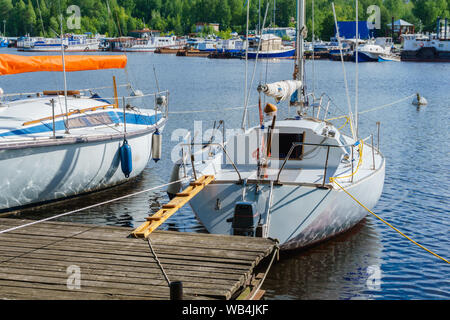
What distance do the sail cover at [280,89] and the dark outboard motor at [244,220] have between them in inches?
181

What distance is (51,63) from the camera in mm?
18078

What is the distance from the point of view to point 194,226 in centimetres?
1547

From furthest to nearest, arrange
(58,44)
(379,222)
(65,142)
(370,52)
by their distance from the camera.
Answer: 1. (58,44)
2. (370,52)
3. (379,222)
4. (65,142)

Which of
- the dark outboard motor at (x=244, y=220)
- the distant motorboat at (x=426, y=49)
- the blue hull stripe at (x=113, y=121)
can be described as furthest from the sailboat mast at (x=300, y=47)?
the distant motorboat at (x=426, y=49)

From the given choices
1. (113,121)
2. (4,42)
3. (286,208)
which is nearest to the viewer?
(286,208)

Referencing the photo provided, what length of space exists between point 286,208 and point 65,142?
672 cm

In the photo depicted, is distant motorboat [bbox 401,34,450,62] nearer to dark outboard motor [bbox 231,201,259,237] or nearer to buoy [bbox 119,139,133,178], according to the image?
buoy [bbox 119,139,133,178]

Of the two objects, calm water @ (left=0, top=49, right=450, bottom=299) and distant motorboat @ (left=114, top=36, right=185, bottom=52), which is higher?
distant motorboat @ (left=114, top=36, right=185, bottom=52)

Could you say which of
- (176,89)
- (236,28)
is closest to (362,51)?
(176,89)

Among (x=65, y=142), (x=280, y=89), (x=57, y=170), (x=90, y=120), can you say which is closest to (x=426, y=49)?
(x=280, y=89)

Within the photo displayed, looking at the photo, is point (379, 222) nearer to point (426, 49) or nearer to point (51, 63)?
point (51, 63)

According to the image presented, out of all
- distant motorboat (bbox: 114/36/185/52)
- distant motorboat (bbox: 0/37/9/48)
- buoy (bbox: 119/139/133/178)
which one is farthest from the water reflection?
distant motorboat (bbox: 0/37/9/48)

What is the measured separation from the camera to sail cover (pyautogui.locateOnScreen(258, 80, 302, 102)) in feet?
51.2

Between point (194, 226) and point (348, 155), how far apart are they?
4.47m
